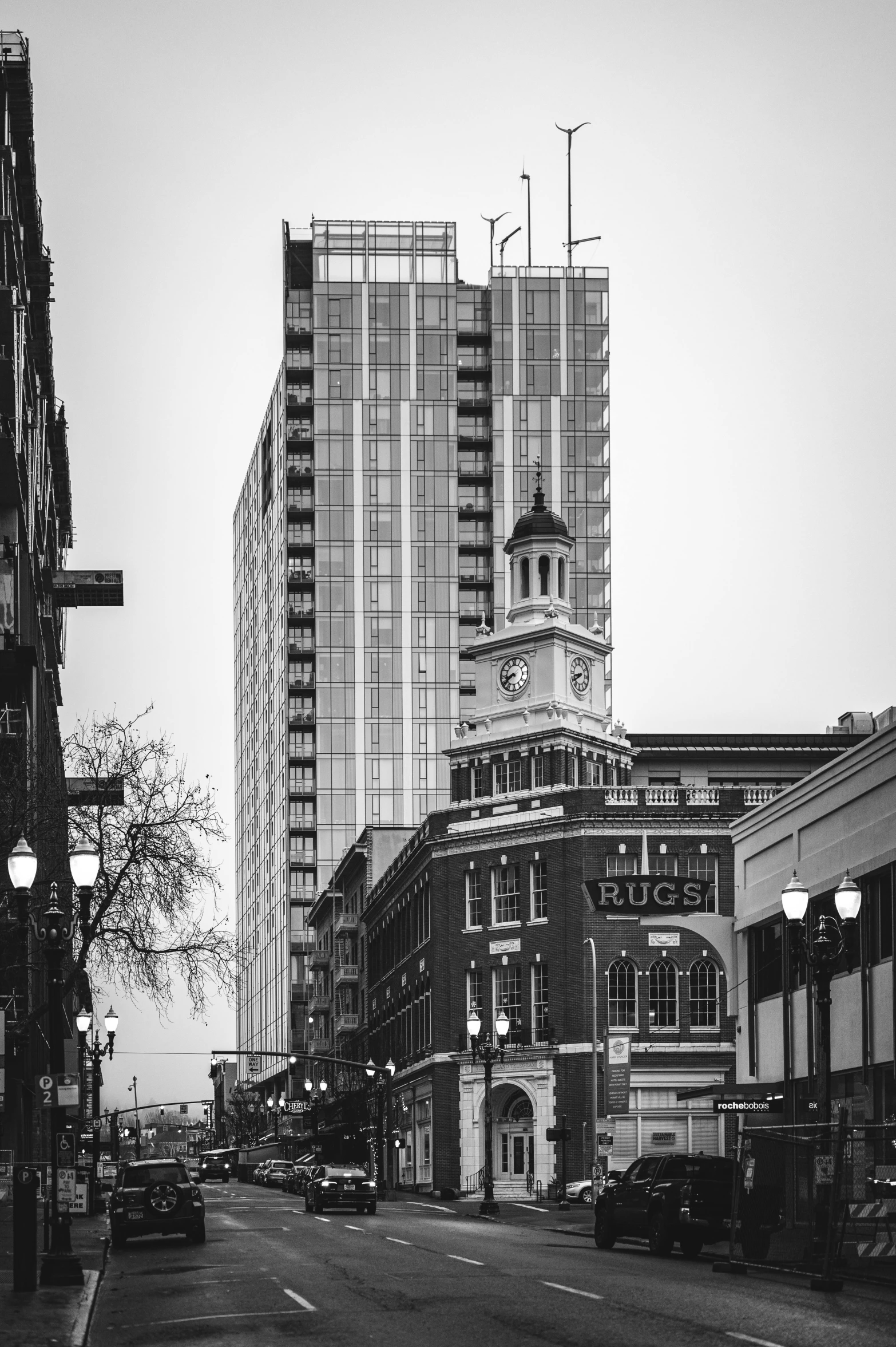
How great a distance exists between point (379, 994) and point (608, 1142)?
4469cm

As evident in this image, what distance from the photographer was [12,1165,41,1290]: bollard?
2369cm

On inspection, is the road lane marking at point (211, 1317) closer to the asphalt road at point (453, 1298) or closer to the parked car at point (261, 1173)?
the asphalt road at point (453, 1298)

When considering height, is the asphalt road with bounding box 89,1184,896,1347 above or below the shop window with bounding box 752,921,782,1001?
below

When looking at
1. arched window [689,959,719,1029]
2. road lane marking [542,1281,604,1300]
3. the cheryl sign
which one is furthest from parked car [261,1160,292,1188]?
road lane marking [542,1281,604,1300]

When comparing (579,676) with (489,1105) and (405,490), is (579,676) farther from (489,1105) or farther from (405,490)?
(405,490)

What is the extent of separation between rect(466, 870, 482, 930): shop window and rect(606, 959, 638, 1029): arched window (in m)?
7.27

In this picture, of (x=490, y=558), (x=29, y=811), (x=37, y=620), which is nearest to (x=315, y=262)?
(x=490, y=558)

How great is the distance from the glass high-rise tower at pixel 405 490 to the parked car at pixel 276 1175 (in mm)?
41055

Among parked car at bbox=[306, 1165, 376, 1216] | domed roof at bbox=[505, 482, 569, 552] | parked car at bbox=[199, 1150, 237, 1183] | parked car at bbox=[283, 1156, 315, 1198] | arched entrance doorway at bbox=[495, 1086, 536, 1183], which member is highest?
domed roof at bbox=[505, 482, 569, 552]

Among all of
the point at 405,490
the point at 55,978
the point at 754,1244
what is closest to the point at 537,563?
the point at 405,490

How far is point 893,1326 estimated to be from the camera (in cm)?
1872

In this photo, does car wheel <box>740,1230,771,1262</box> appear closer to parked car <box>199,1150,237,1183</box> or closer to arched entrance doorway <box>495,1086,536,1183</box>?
arched entrance doorway <box>495,1086,536,1183</box>

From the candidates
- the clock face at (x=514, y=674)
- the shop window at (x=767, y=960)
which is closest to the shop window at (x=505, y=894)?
the clock face at (x=514, y=674)

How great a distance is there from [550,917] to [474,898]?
5.01 meters
